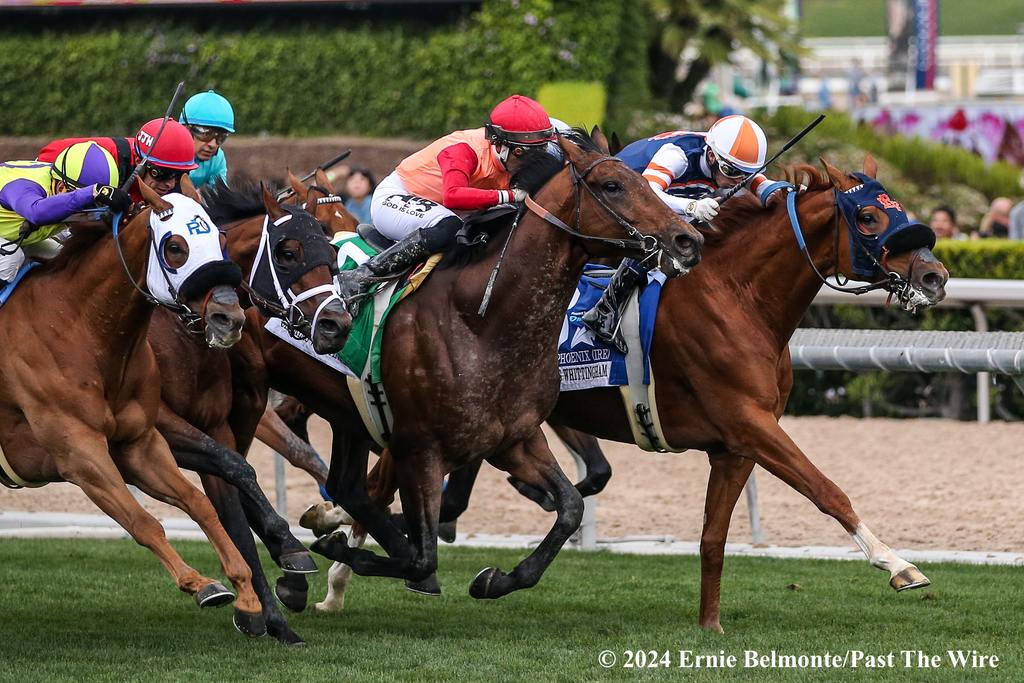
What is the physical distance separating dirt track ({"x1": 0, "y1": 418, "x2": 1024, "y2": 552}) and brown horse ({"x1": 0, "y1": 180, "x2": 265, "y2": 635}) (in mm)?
3773

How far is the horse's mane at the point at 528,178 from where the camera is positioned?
237 inches

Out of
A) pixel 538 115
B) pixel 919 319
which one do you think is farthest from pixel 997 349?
pixel 919 319

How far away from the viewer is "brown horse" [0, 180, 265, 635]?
536 centimetres

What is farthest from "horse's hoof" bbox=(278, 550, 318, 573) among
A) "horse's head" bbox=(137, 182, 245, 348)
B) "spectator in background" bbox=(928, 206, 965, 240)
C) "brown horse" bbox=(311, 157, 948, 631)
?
"spectator in background" bbox=(928, 206, 965, 240)

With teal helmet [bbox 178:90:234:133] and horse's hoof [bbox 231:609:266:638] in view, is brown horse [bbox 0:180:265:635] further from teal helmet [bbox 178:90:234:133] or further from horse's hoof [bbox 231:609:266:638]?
teal helmet [bbox 178:90:234:133]

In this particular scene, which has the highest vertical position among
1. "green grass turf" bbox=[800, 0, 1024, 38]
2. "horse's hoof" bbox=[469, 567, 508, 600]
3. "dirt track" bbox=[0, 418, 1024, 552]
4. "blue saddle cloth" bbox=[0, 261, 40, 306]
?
"blue saddle cloth" bbox=[0, 261, 40, 306]

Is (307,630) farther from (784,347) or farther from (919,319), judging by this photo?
(919,319)

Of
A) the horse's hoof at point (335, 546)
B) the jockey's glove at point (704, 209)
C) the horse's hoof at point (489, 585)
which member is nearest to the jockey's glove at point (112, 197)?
the horse's hoof at point (335, 546)

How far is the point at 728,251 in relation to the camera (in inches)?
259

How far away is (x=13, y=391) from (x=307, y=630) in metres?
1.46

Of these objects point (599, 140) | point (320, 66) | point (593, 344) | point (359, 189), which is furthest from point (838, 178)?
point (320, 66)

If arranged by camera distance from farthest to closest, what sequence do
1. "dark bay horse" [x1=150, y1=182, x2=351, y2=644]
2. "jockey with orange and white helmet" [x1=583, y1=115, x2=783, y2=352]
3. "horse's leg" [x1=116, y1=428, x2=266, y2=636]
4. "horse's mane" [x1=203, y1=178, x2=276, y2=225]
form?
"jockey with orange and white helmet" [x1=583, y1=115, x2=783, y2=352] < "horse's mane" [x1=203, y1=178, x2=276, y2=225] < "dark bay horse" [x1=150, y1=182, x2=351, y2=644] < "horse's leg" [x1=116, y1=428, x2=266, y2=636]

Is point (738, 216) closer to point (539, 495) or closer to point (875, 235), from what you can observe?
point (875, 235)

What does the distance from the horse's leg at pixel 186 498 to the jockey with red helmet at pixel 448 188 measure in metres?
0.97
